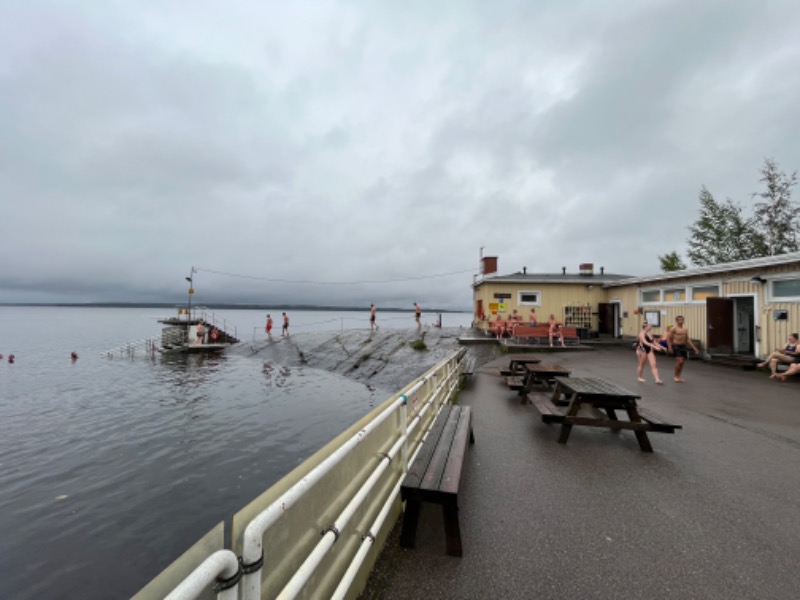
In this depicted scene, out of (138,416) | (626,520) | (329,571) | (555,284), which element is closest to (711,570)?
(626,520)

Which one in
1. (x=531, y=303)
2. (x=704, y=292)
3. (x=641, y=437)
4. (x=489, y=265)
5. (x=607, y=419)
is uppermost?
(x=489, y=265)

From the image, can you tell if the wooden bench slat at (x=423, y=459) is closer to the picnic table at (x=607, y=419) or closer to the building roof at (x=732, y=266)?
the picnic table at (x=607, y=419)

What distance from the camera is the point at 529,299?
2284 cm

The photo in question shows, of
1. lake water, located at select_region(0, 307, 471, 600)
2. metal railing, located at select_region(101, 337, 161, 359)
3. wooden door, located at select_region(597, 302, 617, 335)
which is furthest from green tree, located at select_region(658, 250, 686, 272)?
metal railing, located at select_region(101, 337, 161, 359)

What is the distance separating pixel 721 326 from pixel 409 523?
16447 mm

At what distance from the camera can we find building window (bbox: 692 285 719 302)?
14953 millimetres

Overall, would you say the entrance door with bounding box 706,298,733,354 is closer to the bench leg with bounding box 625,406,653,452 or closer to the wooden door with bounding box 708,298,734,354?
the wooden door with bounding box 708,298,734,354

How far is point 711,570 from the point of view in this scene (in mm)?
2707

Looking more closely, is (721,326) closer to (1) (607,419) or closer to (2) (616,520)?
(1) (607,419)

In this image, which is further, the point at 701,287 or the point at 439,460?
the point at 701,287

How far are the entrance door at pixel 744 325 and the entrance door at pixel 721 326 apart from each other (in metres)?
0.75

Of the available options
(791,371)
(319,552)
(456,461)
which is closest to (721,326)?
(791,371)

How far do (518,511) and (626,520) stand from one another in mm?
939

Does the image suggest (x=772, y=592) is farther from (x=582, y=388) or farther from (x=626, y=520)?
(x=582, y=388)
